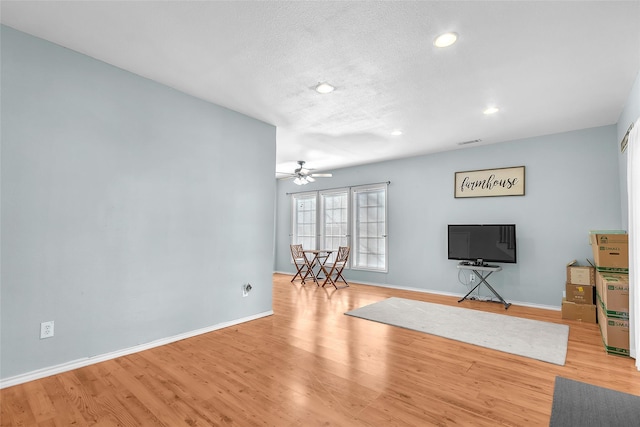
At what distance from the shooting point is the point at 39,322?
7.55ft

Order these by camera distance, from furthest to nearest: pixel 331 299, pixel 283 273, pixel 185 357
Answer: pixel 283 273 → pixel 331 299 → pixel 185 357

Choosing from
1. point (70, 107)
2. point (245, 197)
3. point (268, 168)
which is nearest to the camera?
point (70, 107)

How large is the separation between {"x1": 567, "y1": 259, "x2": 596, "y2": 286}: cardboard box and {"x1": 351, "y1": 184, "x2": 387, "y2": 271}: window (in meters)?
2.98

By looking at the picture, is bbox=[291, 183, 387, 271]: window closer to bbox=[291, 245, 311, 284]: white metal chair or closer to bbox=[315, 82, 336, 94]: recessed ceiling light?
bbox=[291, 245, 311, 284]: white metal chair

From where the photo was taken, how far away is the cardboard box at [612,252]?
9.78 feet

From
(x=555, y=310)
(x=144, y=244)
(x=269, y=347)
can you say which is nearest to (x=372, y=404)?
(x=269, y=347)

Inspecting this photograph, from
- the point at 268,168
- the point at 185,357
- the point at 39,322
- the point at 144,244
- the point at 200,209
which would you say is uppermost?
the point at 268,168

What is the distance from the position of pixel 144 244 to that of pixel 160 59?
166 cm

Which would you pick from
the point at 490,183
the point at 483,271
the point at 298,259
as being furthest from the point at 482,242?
the point at 298,259

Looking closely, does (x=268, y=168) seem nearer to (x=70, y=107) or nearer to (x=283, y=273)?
(x=70, y=107)

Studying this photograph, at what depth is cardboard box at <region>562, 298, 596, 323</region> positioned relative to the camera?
→ 3803 millimetres

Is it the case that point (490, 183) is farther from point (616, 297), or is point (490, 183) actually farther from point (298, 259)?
point (298, 259)

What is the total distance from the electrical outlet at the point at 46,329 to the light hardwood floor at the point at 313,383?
31 cm

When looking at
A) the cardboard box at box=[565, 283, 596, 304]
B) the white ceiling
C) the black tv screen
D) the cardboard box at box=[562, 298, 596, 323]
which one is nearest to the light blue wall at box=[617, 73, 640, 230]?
the white ceiling
